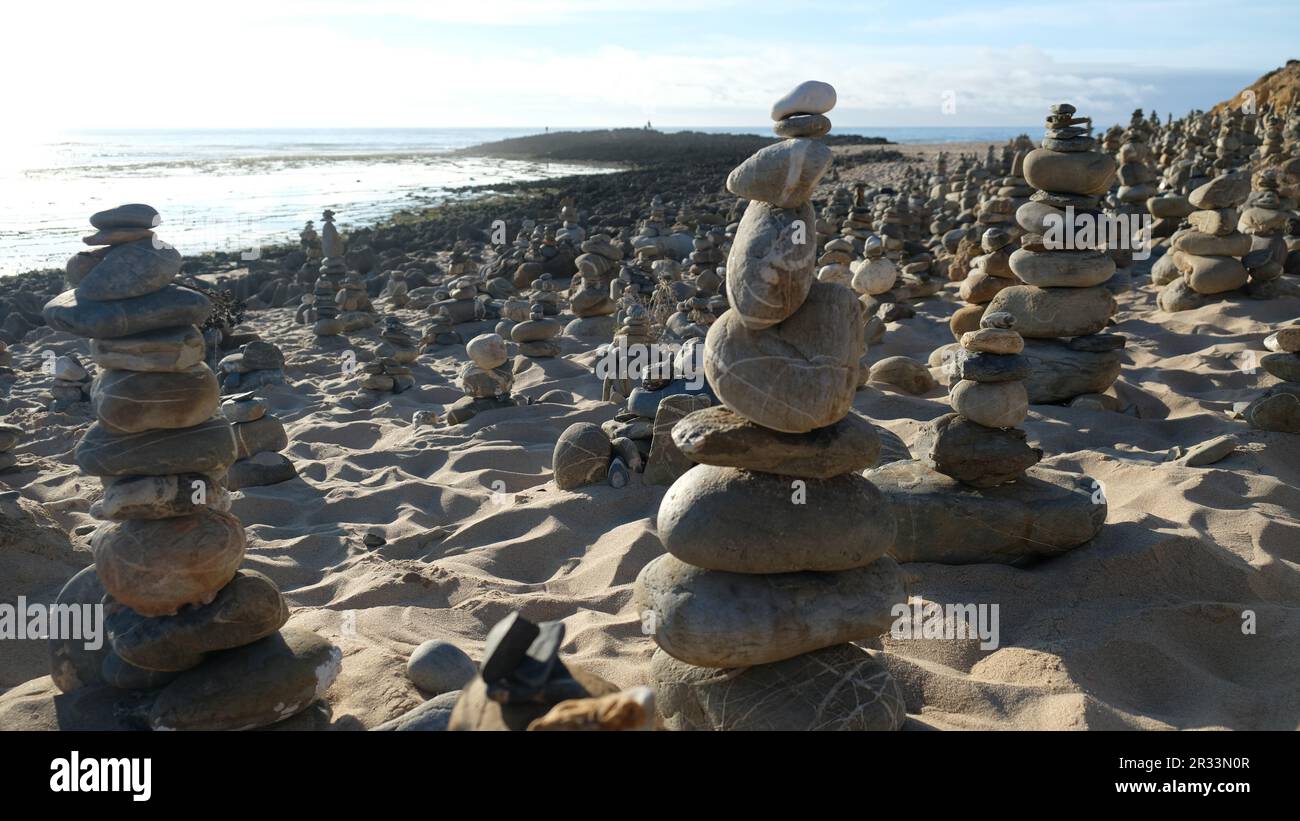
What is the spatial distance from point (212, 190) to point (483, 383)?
3898cm

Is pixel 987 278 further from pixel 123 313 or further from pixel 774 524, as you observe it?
pixel 123 313

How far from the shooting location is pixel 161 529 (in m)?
4.18

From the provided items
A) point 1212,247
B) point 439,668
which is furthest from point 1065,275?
point 439,668

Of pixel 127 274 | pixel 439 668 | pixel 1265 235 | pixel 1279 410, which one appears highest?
pixel 1265 235

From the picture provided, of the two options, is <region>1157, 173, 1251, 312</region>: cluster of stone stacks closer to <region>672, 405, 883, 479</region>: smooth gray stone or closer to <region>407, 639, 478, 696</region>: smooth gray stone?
<region>672, 405, 883, 479</region>: smooth gray stone

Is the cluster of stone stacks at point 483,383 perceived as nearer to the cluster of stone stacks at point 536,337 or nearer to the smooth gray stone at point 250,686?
the cluster of stone stacks at point 536,337

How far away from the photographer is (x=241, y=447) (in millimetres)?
8250

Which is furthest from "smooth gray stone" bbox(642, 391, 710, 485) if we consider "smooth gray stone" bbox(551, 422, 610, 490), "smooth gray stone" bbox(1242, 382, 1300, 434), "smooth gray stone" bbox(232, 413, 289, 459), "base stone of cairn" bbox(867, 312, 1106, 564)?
"smooth gray stone" bbox(1242, 382, 1300, 434)

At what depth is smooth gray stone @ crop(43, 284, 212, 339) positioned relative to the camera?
416cm

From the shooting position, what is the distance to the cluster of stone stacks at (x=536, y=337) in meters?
11.7
